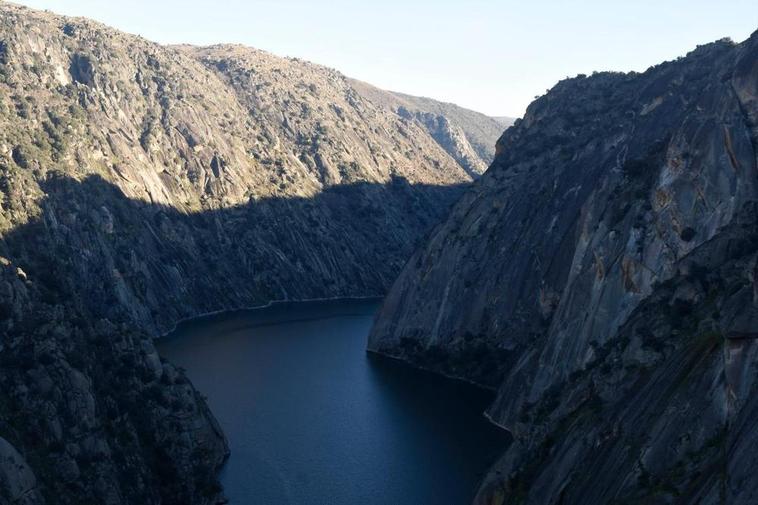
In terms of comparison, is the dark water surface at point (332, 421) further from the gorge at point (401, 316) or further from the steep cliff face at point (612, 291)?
the steep cliff face at point (612, 291)

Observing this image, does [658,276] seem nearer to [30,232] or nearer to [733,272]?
[733,272]

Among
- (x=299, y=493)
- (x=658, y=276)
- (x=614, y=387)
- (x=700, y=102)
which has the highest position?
(x=700, y=102)

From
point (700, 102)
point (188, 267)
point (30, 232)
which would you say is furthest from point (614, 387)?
point (188, 267)

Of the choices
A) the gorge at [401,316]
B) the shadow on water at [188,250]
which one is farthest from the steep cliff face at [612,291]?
the shadow on water at [188,250]

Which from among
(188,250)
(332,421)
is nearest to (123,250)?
(188,250)

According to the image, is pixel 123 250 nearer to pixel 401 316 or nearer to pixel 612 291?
pixel 401 316

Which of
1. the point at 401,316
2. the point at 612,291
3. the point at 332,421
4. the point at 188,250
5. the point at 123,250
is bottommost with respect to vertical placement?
the point at 332,421
